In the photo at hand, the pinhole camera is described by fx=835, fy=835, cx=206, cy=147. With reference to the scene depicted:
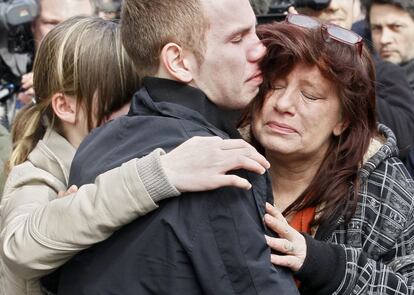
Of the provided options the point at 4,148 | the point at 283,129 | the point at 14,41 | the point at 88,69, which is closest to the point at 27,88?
the point at 14,41

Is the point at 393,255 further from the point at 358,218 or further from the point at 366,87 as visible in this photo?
the point at 366,87

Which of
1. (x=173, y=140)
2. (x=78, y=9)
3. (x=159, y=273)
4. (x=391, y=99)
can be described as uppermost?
(x=173, y=140)

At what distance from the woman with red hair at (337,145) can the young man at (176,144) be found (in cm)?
40

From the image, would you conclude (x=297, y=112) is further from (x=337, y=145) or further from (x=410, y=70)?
(x=410, y=70)

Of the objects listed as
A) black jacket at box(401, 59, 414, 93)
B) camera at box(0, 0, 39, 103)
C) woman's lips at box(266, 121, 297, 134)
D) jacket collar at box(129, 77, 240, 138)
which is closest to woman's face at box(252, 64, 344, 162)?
woman's lips at box(266, 121, 297, 134)

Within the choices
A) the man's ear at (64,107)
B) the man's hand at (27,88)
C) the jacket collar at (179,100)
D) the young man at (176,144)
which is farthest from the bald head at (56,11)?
the jacket collar at (179,100)

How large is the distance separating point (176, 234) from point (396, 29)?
3.21 meters

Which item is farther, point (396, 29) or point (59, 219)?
point (396, 29)

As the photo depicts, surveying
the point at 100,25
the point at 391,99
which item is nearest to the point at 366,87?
the point at 100,25

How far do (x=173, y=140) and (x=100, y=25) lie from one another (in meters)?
0.90

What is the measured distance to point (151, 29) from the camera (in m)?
1.95

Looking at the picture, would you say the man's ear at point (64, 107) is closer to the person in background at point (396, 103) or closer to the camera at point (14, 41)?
the person in background at point (396, 103)

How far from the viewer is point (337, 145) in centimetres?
259

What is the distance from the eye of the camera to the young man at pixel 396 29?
4.60 metres
